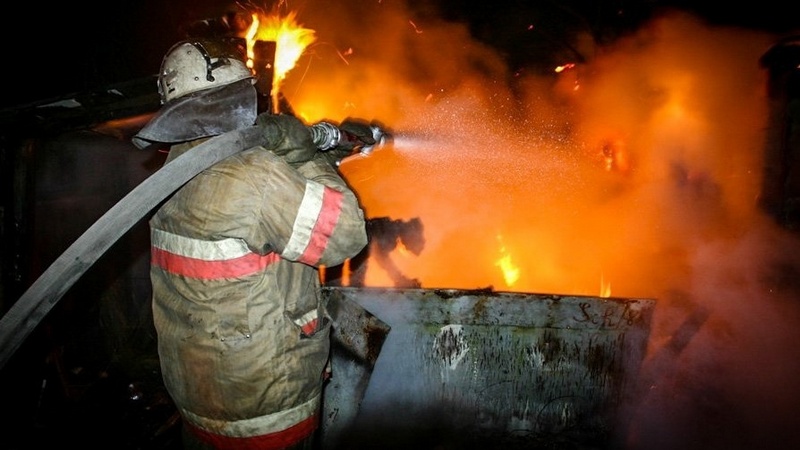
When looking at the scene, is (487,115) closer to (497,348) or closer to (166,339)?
(497,348)

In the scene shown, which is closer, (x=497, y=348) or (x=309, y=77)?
(x=497, y=348)

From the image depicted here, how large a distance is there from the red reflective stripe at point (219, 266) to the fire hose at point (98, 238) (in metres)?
0.40

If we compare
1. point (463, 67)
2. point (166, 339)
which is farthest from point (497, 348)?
point (463, 67)

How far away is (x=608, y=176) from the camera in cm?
554

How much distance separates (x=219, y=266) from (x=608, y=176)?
5.14 meters

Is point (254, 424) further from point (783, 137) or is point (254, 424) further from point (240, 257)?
point (783, 137)

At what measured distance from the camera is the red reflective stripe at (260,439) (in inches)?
85.4

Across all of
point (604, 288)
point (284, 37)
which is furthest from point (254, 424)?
point (284, 37)

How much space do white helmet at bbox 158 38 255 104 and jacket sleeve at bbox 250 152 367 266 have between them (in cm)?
53

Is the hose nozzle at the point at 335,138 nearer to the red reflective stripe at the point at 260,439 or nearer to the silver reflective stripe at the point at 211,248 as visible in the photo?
the silver reflective stripe at the point at 211,248

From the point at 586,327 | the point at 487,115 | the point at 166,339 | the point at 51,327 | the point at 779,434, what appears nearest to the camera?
the point at 166,339

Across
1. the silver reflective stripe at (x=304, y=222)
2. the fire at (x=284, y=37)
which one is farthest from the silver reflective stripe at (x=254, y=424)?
the fire at (x=284, y=37)

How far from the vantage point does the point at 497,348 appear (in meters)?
3.49

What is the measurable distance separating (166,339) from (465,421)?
8.26ft
